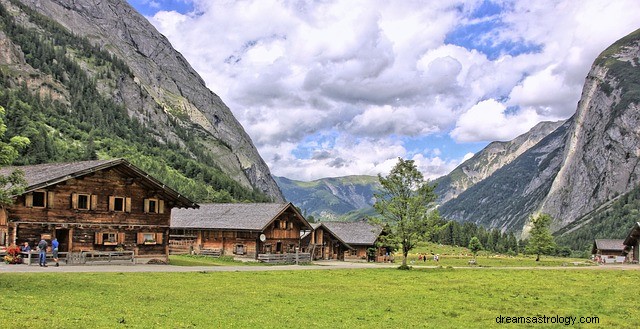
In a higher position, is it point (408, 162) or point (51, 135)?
point (51, 135)

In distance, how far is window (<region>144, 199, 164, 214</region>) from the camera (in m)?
57.1

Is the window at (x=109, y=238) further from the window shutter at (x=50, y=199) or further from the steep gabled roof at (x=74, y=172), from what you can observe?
the steep gabled roof at (x=74, y=172)

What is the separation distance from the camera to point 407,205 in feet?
211

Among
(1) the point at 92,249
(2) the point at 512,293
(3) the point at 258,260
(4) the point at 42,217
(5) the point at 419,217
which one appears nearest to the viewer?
(2) the point at 512,293

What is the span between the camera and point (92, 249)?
52188 millimetres

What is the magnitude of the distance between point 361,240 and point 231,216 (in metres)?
27.9

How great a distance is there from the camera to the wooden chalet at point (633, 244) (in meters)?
109

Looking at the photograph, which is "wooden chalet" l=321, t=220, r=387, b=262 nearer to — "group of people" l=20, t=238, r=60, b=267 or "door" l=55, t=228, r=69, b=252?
"door" l=55, t=228, r=69, b=252

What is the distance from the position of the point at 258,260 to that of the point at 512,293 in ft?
133

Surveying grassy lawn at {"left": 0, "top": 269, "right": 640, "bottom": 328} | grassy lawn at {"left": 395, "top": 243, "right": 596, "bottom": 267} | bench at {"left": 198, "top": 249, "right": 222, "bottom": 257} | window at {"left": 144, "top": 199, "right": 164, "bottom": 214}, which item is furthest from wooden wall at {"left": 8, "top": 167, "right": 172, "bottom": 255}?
grassy lawn at {"left": 395, "top": 243, "right": 596, "bottom": 267}

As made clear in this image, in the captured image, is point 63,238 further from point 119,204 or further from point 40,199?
point 119,204

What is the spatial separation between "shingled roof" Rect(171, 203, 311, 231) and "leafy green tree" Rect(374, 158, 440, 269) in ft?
57.8

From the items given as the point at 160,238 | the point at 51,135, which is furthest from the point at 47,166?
the point at 51,135

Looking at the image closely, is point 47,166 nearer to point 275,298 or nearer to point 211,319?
point 275,298
